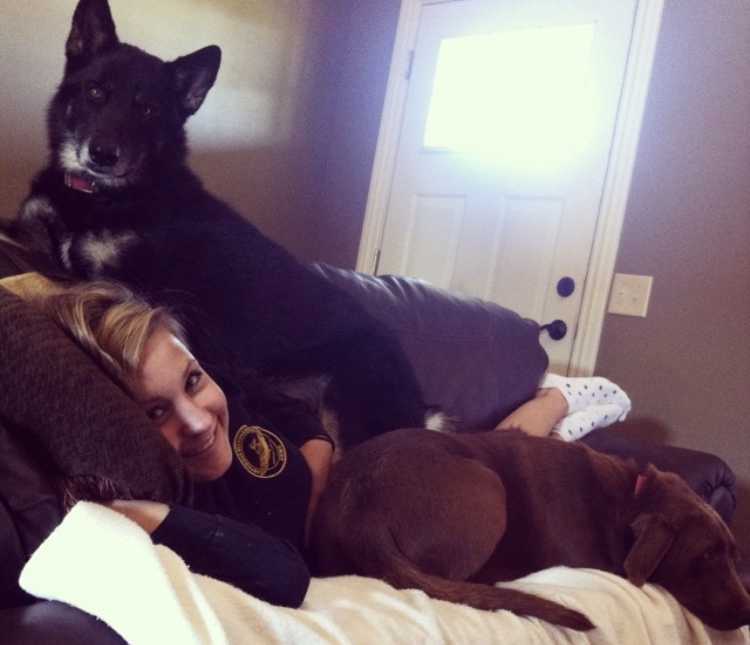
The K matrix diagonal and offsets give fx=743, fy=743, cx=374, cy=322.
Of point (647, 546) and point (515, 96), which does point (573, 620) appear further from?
point (515, 96)

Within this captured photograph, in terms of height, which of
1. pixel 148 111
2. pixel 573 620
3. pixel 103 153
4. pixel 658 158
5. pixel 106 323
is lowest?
pixel 573 620

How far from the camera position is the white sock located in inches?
84.6

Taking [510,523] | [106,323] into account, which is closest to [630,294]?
[510,523]

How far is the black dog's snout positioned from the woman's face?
2.38 feet

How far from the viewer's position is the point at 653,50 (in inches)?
110

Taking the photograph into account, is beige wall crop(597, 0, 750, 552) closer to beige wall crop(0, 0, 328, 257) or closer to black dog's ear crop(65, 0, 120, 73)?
beige wall crop(0, 0, 328, 257)

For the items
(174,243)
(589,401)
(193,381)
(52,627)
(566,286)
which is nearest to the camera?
(52,627)

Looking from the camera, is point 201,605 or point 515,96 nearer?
point 201,605

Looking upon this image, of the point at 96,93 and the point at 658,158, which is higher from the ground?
the point at 658,158

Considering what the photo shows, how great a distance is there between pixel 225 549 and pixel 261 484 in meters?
0.34

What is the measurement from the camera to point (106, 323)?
96cm

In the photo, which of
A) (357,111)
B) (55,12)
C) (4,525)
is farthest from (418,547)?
(357,111)

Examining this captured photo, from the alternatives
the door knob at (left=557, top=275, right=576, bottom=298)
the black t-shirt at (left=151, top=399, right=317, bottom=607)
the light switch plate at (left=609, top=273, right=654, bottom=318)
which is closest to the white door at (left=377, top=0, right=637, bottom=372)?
the door knob at (left=557, top=275, right=576, bottom=298)

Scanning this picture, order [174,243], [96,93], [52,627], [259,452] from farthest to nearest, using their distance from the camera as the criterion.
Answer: [96,93]
[174,243]
[259,452]
[52,627]
